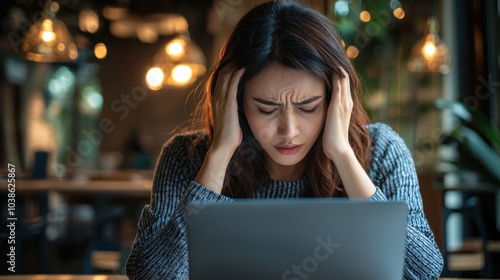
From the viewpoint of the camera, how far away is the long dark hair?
5.10 ft

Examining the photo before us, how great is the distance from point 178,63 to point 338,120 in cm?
403

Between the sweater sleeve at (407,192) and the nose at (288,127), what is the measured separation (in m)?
0.25

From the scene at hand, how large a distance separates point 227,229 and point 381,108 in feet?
23.3

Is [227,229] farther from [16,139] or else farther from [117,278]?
[16,139]

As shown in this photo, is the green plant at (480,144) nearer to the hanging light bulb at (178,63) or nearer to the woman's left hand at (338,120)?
the woman's left hand at (338,120)

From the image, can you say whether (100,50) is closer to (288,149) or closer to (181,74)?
(181,74)

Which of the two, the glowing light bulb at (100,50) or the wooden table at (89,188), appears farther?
the glowing light bulb at (100,50)

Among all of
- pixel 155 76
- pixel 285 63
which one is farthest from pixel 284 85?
pixel 155 76

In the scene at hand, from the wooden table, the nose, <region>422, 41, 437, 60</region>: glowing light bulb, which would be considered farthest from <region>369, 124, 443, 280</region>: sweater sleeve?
<region>422, 41, 437, 60</region>: glowing light bulb

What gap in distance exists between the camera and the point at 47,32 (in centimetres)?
395

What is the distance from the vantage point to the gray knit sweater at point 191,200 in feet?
4.81

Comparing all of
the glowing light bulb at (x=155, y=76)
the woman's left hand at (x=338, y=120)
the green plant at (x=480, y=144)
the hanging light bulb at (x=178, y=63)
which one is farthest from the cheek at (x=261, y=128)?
the glowing light bulb at (x=155, y=76)

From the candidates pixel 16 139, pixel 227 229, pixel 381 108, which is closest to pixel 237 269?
pixel 227 229

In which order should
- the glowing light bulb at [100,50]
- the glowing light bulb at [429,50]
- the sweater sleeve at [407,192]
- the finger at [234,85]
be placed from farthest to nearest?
the glowing light bulb at [100,50], the glowing light bulb at [429,50], the finger at [234,85], the sweater sleeve at [407,192]
